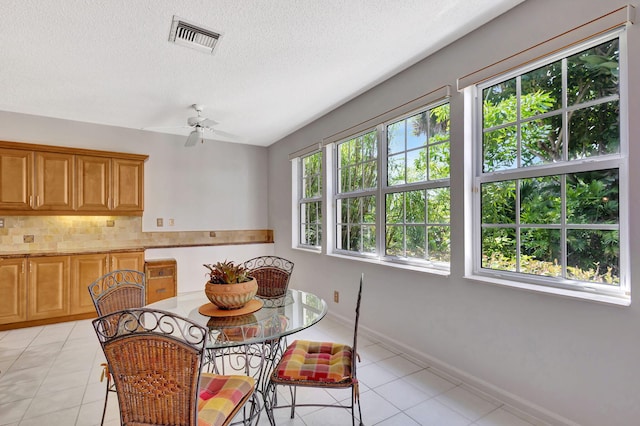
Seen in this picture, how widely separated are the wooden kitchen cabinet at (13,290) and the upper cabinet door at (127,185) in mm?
1134

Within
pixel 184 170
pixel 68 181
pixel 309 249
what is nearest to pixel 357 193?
pixel 309 249

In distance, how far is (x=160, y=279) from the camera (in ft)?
14.2

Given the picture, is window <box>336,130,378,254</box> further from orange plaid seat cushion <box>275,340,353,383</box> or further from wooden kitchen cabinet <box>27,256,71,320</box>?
wooden kitchen cabinet <box>27,256,71,320</box>

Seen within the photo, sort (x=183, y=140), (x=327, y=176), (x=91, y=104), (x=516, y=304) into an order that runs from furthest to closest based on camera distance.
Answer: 1. (x=183, y=140)
2. (x=327, y=176)
3. (x=91, y=104)
4. (x=516, y=304)

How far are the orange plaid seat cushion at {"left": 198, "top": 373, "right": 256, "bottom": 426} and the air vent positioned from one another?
221 cm

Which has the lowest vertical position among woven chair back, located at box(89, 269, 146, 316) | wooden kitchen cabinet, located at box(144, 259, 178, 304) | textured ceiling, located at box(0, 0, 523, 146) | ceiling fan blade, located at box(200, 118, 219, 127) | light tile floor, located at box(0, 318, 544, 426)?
light tile floor, located at box(0, 318, 544, 426)

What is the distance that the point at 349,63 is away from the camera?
272cm

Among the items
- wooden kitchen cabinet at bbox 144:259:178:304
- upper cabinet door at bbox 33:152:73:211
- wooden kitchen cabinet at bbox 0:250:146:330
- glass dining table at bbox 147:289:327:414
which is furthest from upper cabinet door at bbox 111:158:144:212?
glass dining table at bbox 147:289:327:414

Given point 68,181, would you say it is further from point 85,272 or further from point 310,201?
point 310,201

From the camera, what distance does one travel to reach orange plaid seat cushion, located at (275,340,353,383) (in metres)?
1.63

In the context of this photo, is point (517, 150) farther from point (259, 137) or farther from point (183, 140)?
point (183, 140)

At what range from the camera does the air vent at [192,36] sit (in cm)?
218

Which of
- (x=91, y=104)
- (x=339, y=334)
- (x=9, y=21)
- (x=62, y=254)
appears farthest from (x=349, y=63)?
(x=62, y=254)

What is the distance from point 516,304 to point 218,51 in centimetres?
284
